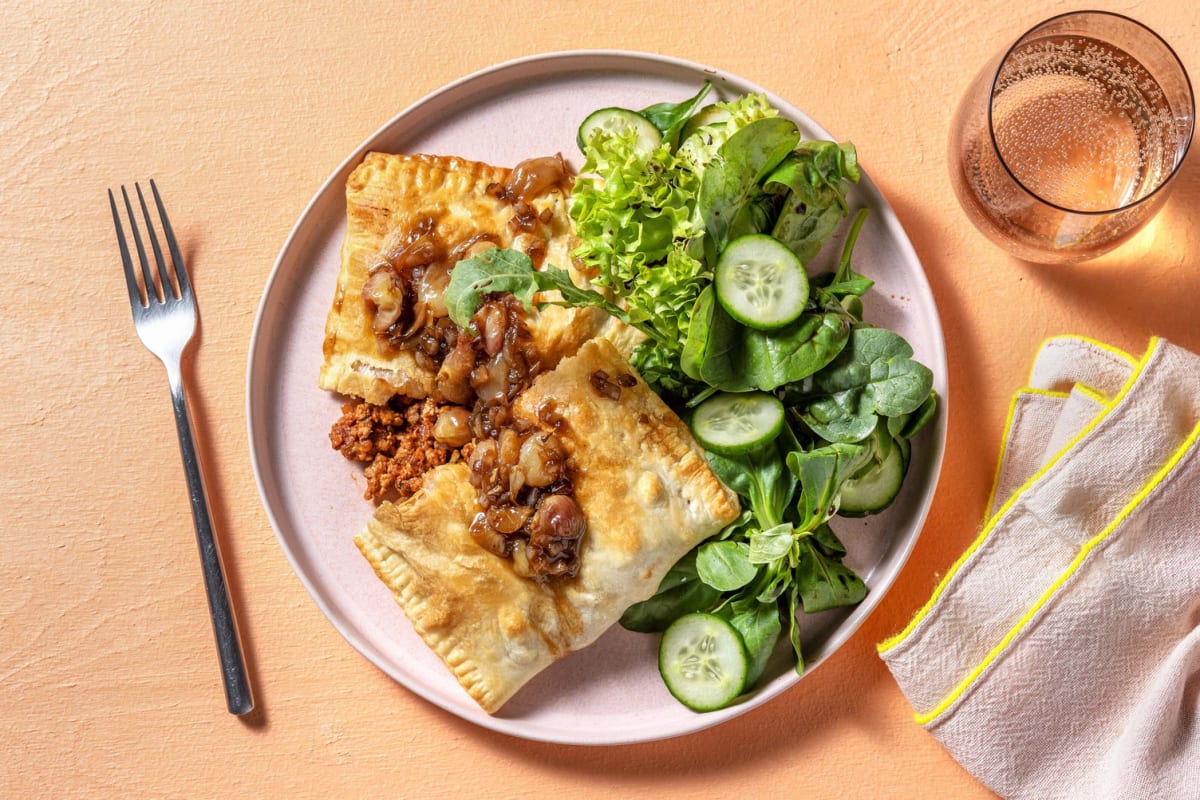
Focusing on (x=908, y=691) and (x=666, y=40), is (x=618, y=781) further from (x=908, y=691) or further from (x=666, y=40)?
(x=666, y=40)

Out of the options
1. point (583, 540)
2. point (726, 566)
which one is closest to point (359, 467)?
point (583, 540)

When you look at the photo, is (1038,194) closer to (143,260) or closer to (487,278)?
(487,278)

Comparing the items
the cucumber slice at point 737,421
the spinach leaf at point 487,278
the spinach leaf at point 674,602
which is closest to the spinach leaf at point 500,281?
the spinach leaf at point 487,278

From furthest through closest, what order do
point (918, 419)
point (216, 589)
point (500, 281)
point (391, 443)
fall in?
point (216, 589) < point (391, 443) < point (918, 419) < point (500, 281)

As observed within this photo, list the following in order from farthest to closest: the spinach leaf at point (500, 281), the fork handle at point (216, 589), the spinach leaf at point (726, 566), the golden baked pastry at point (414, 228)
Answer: the fork handle at point (216, 589), the golden baked pastry at point (414, 228), the spinach leaf at point (726, 566), the spinach leaf at point (500, 281)

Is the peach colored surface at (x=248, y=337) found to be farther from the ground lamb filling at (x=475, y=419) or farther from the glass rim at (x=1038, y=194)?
the ground lamb filling at (x=475, y=419)

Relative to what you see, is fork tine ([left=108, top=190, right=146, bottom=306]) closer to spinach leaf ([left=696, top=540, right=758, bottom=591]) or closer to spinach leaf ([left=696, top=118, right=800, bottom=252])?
spinach leaf ([left=696, top=118, right=800, bottom=252])

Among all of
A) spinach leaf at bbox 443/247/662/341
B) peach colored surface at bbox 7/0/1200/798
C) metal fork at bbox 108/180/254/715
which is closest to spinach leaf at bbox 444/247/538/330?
spinach leaf at bbox 443/247/662/341
